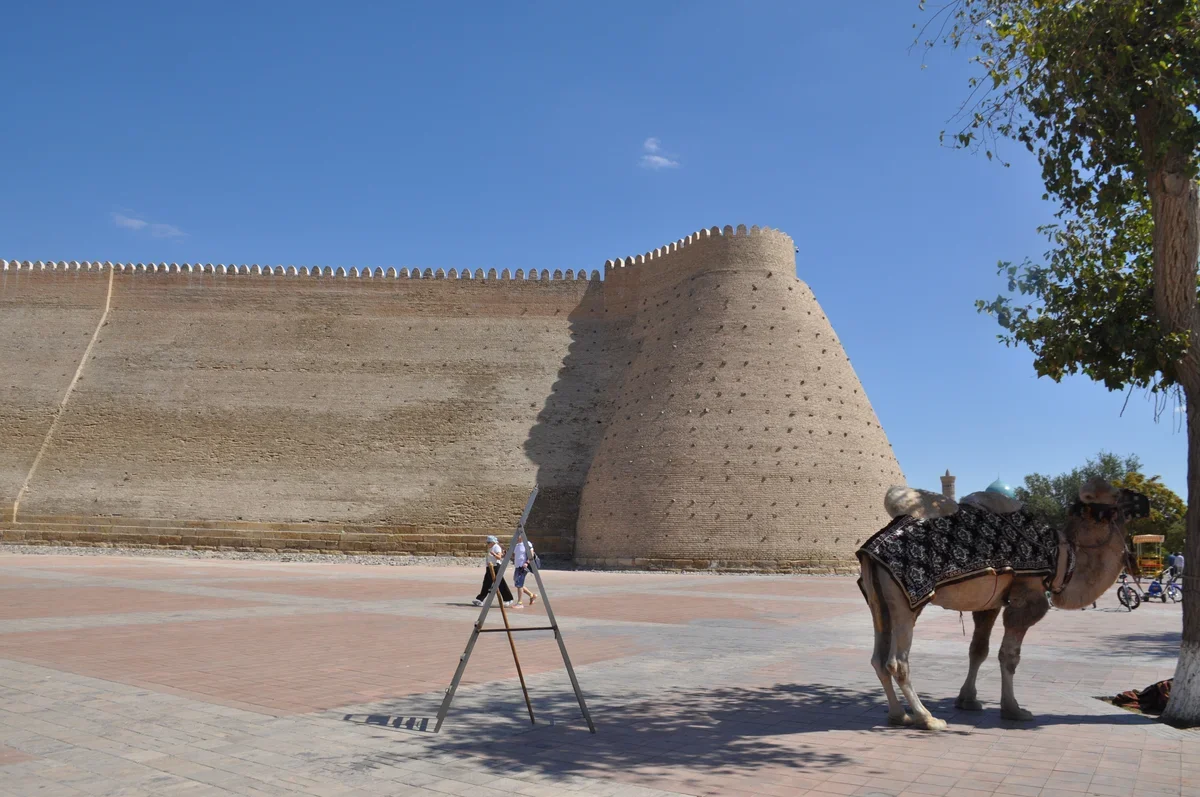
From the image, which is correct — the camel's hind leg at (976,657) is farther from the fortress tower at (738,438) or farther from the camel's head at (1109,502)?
the fortress tower at (738,438)

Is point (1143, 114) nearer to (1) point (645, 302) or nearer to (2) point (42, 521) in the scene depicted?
(1) point (645, 302)

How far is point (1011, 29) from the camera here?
284 inches

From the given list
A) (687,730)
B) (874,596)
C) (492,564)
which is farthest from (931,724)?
(492,564)

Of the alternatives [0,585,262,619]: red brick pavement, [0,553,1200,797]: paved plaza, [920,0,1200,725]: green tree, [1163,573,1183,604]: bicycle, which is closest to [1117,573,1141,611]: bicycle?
[1163,573,1183,604]: bicycle

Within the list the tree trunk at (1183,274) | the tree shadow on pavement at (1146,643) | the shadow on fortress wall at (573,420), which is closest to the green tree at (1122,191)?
the tree trunk at (1183,274)

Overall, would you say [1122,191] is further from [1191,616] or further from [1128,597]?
[1128,597]

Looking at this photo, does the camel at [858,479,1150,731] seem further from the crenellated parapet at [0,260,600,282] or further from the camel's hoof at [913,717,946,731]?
the crenellated parapet at [0,260,600,282]

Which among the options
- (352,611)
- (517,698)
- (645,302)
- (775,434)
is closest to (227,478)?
(645,302)

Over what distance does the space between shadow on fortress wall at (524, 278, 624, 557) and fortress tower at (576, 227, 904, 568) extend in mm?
1450

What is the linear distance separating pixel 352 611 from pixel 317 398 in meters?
24.4

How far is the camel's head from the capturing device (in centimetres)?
617

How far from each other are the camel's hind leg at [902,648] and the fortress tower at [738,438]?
68.6 ft

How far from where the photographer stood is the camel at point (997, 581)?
573cm

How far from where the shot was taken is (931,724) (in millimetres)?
5629
